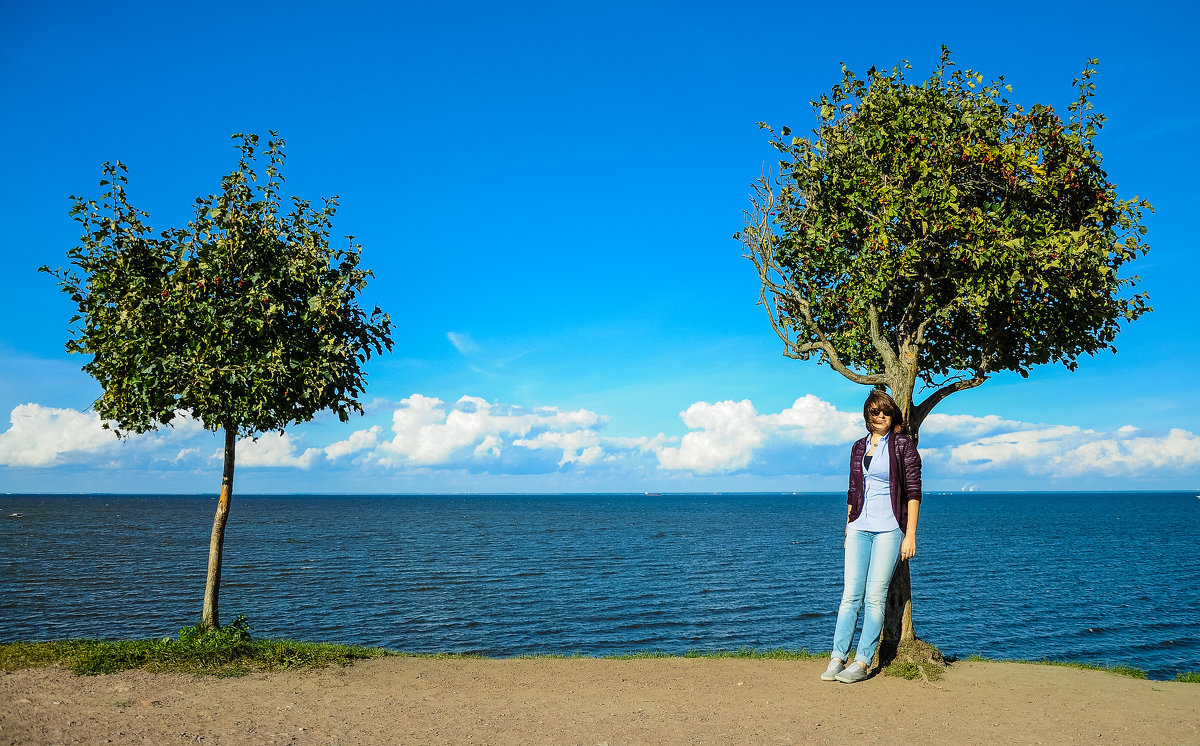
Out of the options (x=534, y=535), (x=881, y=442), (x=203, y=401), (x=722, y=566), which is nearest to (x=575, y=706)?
(x=881, y=442)

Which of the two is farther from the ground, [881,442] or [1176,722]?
[881,442]

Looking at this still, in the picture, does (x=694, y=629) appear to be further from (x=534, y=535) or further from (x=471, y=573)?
(x=534, y=535)

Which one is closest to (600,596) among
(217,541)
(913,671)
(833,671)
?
(217,541)

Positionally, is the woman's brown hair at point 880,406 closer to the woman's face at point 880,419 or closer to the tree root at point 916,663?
the woman's face at point 880,419

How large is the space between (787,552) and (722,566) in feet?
40.7

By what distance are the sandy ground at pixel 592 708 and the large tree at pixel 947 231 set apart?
218cm

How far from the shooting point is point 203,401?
10.8 metres

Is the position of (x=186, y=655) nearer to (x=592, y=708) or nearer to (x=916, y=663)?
(x=592, y=708)

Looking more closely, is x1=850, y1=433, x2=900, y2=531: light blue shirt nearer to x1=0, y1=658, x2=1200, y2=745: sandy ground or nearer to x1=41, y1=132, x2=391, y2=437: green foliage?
x1=0, y1=658, x2=1200, y2=745: sandy ground

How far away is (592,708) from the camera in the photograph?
27.8ft

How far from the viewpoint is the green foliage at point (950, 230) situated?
33.7 feet

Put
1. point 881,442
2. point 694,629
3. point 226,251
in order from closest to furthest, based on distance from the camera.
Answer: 1. point 881,442
2. point 226,251
3. point 694,629

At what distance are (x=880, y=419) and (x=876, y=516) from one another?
1138mm

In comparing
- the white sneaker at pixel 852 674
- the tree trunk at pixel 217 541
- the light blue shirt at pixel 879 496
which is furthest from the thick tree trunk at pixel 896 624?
the tree trunk at pixel 217 541
